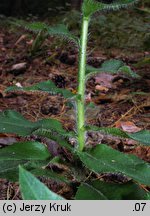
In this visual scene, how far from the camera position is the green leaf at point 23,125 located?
1.22 meters

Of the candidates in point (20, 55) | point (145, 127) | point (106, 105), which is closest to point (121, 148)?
point (145, 127)

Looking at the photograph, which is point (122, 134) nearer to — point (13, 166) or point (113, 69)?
point (113, 69)

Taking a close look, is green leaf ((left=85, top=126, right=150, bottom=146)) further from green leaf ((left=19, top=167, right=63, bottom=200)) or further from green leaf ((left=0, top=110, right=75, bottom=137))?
green leaf ((left=19, top=167, right=63, bottom=200))

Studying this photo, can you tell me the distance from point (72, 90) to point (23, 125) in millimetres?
996

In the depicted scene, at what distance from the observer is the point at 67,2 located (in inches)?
211

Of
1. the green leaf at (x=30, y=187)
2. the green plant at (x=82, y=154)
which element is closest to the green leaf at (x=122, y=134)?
the green plant at (x=82, y=154)

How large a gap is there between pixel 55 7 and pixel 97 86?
3023mm

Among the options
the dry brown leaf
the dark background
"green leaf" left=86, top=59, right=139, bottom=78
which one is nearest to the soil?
the dry brown leaf

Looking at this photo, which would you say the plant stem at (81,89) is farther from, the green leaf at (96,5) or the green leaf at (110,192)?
the green leaf at (110,192)

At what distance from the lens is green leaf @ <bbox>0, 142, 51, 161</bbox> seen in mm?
1173

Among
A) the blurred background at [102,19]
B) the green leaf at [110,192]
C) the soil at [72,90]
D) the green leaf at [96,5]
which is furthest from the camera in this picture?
the blurred background at [102,19]
